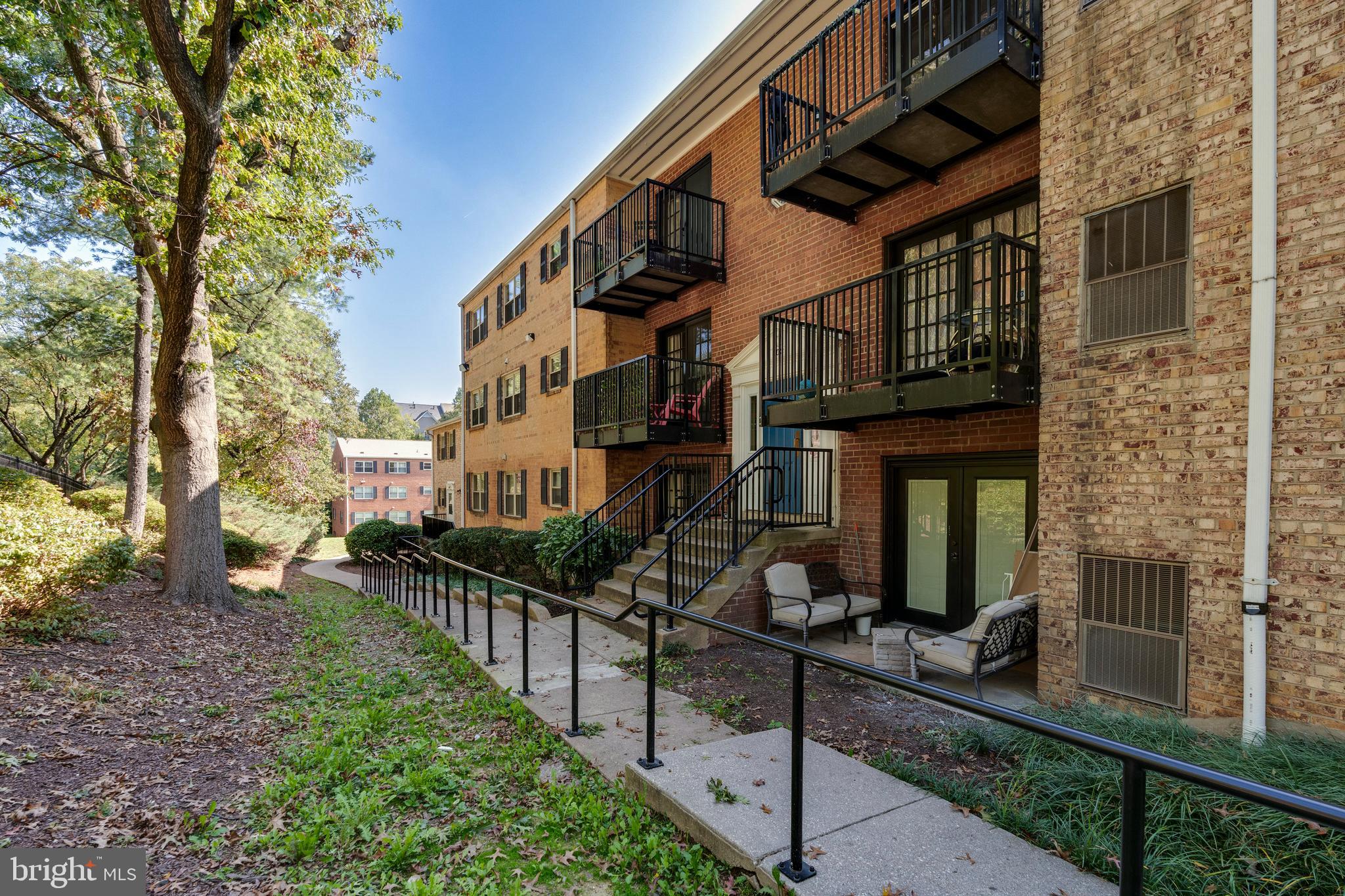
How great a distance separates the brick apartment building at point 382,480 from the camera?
49438 millimetres

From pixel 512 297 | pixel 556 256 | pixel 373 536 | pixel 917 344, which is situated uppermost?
pixel 556 256

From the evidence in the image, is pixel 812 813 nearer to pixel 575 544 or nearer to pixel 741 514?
pixel 741 514

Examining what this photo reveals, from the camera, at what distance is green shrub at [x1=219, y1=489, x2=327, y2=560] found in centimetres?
1864

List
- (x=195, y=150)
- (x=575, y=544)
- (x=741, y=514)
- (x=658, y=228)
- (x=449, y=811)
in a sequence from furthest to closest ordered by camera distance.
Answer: (x=658, y=228)
(x=575, y=544)
(x=741, y=514)
(x=195, y=150)
(x=449, y=811)

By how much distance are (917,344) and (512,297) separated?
1534 cm

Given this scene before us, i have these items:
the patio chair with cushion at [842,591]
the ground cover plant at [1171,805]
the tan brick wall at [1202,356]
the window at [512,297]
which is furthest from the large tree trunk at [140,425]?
the tan brick wall at [1202,356]

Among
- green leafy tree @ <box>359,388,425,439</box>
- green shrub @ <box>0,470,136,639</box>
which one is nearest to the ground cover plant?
green shrub @ <box>0,470,136,639</box>

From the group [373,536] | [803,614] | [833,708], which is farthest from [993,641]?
[373,536]

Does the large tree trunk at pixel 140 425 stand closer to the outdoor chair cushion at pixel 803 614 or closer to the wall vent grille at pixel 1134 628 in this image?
the outdoor chair cushion at pixel 803 614

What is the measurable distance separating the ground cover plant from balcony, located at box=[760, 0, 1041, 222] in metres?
5.24

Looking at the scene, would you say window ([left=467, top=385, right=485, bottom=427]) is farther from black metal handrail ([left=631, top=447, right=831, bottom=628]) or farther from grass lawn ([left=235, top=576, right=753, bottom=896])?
grass lawn ([left=235, top=576, right=753, bottom=896])

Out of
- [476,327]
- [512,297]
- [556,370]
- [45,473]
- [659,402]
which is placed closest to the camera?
[659,402]

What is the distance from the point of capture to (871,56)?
6.90 metres

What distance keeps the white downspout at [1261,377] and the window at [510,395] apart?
51.1 feet
